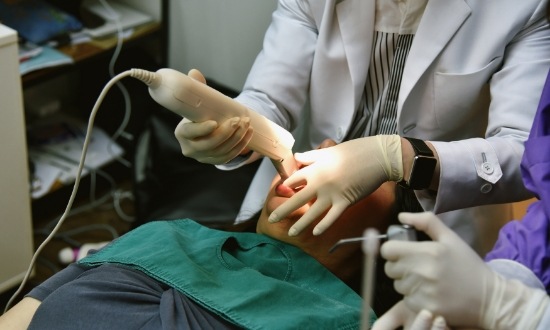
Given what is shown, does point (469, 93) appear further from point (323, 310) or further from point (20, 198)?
point (20, 198)

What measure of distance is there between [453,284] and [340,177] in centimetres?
37

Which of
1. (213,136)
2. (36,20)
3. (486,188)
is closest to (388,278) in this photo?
(486,188)

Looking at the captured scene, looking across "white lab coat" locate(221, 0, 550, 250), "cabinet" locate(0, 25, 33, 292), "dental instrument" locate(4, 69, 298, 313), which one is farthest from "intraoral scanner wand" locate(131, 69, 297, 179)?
"cabinet" locate(0, 25, 33, 292)

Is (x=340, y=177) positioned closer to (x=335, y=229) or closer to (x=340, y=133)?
(x=335, y=229)

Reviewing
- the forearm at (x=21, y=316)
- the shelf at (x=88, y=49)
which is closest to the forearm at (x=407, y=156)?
the forearm at (x=21, y=316)

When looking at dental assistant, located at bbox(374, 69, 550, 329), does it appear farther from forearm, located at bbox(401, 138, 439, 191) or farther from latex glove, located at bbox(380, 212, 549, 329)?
forearm, located at bbox(401, 138, 439, 191)

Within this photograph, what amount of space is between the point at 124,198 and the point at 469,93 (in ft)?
4.57

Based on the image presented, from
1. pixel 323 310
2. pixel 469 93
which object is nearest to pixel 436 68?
pixel 469 93

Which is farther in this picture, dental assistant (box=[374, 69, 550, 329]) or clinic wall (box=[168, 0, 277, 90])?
clinic wall (box=[168, 0, 277, 90])

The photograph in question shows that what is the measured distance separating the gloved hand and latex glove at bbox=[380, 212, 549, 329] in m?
0.40

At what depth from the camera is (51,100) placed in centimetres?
253

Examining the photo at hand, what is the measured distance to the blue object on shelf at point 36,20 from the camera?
6.78ft

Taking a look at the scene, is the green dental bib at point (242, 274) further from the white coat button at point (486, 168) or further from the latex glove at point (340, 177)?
the white coat button at point (486, 168)

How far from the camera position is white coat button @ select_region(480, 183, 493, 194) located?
1422mm
